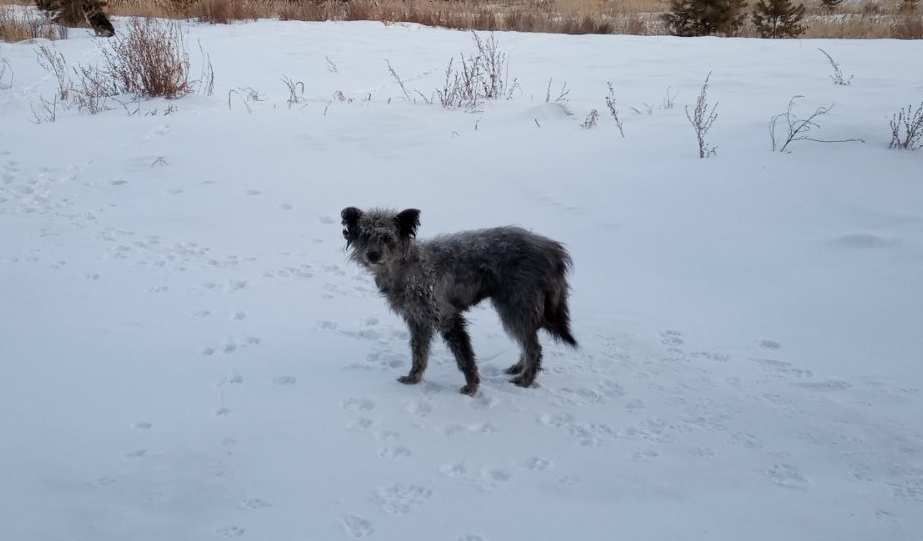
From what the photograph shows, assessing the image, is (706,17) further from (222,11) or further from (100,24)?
(100,24)

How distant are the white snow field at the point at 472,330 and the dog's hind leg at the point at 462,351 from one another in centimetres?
12

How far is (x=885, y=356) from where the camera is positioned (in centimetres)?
539

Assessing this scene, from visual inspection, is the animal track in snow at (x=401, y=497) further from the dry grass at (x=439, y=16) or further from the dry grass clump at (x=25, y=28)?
the dry grass clump at (x=25, y=28)

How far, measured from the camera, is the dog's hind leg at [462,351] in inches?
203

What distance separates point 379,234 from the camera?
4996mm

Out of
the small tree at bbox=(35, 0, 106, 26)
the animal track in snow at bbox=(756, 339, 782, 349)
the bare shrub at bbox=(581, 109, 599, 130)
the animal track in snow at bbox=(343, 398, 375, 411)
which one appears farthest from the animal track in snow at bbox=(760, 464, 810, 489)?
the small tree at bbox=(35, 0, 106, 26)

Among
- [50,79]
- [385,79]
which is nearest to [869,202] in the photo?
[385,79]

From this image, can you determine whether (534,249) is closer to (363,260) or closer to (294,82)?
(363,260)

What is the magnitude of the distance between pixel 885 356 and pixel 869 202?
2.96 meters

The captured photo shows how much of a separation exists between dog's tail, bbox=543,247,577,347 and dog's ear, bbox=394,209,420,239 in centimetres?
114

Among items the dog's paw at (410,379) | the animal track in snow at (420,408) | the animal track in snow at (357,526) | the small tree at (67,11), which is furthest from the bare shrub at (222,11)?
the animal track in snow at (357,526)

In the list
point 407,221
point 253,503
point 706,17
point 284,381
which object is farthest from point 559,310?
point 706,17

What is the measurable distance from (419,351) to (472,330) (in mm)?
1114

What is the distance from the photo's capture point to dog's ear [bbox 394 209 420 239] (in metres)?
5.05
